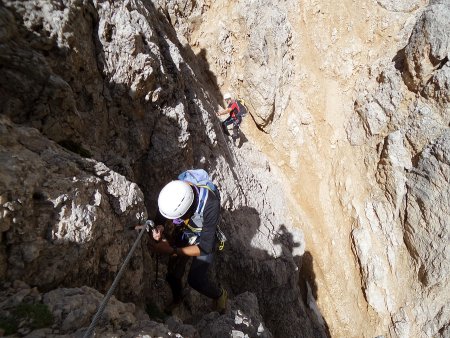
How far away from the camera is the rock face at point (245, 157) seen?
3.68m

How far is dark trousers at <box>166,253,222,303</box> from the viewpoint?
523 centimetres

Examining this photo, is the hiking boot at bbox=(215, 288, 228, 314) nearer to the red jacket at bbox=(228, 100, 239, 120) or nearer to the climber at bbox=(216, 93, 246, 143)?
the climber at bbox=(216, 93, 246, 143)

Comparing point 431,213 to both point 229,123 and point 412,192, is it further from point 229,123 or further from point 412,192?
point 229,123

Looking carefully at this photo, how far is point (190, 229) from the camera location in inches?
194

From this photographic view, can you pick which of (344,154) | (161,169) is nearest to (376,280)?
(344,154)

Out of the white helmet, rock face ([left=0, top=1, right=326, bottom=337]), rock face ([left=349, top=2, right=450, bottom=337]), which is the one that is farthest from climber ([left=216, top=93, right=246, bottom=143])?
the white helmet

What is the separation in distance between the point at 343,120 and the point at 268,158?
3.97m

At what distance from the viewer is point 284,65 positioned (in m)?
14.6

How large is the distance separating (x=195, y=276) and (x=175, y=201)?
5.61 feet

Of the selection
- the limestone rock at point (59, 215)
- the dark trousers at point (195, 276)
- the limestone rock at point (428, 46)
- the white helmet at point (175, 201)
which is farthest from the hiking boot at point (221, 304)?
the limestone rock at point (428, 46)

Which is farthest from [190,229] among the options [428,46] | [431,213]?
[428,46]

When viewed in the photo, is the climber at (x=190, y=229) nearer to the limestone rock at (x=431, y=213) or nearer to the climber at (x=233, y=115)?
the climber at (x=233, y=115)

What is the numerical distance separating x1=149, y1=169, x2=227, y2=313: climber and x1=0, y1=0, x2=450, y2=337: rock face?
1.29ft

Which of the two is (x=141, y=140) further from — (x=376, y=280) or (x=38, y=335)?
(x=376, y=280)
